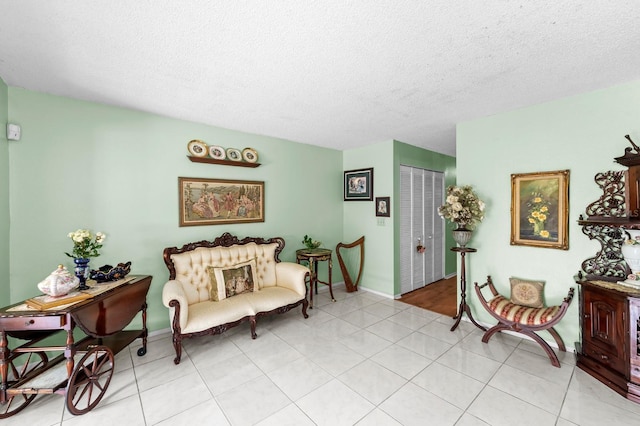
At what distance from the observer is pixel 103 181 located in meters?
2.61

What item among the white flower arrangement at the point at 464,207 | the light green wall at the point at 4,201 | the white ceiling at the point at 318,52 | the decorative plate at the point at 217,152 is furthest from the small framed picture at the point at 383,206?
the light green wall at the point at 4,201

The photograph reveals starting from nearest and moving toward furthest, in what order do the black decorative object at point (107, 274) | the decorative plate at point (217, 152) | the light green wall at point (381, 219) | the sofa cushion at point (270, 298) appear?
the black decorative object at point (107, 274) < the sofa cushion at point (270, 298) < the decorative plate at point (217, 152) < the light green wall at point (381, 219)

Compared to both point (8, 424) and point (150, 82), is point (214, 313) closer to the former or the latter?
point (8, 424)

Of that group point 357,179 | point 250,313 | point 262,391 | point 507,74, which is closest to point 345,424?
point 262,391

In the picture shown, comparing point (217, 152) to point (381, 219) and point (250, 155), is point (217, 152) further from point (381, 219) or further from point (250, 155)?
point (381, 219)

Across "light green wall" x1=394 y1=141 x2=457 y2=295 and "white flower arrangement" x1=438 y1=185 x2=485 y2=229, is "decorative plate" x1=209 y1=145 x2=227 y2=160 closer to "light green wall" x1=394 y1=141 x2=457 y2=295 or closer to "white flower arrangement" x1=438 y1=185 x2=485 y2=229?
"light green wall" x1=394 y1=141 x2=457 y2=295

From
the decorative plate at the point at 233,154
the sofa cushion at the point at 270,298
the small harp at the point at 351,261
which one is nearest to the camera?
the sofa cushion at the point at 270,298

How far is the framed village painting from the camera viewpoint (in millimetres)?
3115

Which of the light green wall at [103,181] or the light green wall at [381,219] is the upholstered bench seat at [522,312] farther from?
the light green wall at [103,181]

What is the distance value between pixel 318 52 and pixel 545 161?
2529mm

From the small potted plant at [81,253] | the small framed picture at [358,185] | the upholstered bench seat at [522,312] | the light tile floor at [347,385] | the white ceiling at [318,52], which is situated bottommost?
the light tile floor at [347,385]

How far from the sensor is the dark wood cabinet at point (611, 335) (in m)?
1.87

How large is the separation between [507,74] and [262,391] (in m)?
3.16

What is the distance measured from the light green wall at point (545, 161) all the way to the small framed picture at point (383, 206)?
1.14 meters
